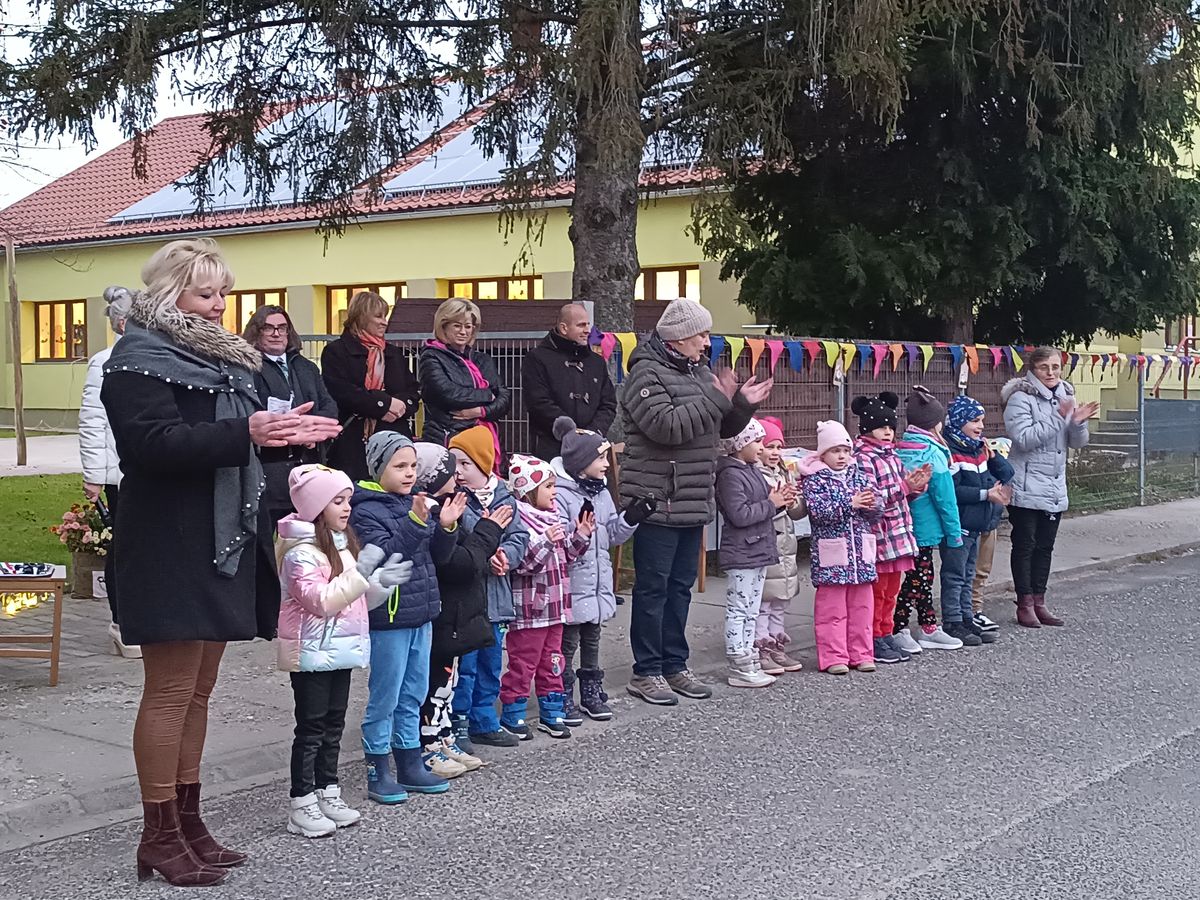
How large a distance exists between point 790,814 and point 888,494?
330 centimetres

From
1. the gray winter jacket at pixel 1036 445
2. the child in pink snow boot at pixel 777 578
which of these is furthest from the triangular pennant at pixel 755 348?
the child in pink snow boot at pixel 777 578

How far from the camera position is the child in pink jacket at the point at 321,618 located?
5.15 meters

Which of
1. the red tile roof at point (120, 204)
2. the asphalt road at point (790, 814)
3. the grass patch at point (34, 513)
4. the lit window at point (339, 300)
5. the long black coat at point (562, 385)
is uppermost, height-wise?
the red tile roof at point (120, 204)

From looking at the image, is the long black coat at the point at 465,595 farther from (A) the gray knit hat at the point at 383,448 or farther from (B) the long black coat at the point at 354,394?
(B) the long black coat at the point at 354,394

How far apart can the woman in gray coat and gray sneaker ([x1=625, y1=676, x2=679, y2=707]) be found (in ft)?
11.5

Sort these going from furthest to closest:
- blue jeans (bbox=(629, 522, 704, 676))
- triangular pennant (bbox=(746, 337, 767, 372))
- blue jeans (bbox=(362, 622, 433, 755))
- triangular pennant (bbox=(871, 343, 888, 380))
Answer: triangular pennant (bbox=(871, 343, 888, 380))
triangular pennant (bbox=(746, 337, 767, 372))
blue jeans (bbox=(629, 522, 704, 676))
blue jeans (bbox=(362, 622, 433, 755))

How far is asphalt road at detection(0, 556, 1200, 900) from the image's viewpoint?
15.5 feet

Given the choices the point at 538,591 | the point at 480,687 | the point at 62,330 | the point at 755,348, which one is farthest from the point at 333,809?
the point at 62,330

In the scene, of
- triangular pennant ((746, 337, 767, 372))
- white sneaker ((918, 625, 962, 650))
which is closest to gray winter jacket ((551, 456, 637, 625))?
white sneaker ((918, 625, 962, 650))

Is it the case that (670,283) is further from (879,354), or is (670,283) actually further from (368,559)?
(368,559)

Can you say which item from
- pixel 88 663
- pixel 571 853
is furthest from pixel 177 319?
pixel 88 663

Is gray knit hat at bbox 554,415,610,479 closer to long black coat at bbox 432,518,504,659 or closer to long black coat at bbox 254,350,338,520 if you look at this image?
long black coat at bbox 432,518,504,659

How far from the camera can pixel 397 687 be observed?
18.5 feet

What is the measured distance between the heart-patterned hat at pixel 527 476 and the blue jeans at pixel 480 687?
643mm
